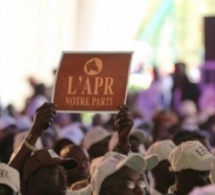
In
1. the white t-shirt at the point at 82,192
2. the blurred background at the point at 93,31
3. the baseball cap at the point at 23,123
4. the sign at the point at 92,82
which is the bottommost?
the white t-shirt at the point at 82,192

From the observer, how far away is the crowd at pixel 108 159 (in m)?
4.20

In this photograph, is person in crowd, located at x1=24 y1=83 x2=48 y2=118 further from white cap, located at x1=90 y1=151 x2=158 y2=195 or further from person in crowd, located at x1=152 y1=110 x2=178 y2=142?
white cap, located at x1=90 y1=151 x2=158 y2=195

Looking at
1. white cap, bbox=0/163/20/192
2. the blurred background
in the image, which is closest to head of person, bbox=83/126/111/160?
white cap, bbox=0/163/20/192

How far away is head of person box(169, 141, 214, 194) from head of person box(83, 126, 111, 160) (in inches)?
58.8

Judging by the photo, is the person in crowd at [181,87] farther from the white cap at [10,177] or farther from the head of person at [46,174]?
the white cap at [10,177]

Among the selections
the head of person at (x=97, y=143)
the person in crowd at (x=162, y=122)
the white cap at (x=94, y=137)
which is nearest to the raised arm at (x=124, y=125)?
the head of person at (x=97, y=143)

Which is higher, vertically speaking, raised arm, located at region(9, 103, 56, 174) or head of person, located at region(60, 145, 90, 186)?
raised arm, located at region(9, 103, 56, 174)

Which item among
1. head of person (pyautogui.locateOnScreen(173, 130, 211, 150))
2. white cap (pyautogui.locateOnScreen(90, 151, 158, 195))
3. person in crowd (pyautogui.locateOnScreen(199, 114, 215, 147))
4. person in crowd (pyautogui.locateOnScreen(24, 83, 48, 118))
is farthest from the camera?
person in crowd (pyautogui.locateOnScreen(24, 83, 48, 118))

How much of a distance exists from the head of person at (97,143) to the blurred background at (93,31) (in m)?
7.41

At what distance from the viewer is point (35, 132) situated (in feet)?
16.1

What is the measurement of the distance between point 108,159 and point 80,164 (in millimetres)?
1385

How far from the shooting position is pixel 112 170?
416cm

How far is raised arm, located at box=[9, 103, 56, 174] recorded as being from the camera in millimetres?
4848

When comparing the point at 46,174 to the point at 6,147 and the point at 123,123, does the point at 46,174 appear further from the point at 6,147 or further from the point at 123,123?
the point at 6,147
